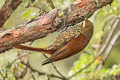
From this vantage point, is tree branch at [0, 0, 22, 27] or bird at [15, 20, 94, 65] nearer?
bird at [15, 20, 94, 65]

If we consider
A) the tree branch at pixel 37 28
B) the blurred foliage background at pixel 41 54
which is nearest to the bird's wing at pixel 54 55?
the blurred foliage background at pixel 41 54

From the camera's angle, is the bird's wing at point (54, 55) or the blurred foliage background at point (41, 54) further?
the blurred foliage background at point (41, 54)

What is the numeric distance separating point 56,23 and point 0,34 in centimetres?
35

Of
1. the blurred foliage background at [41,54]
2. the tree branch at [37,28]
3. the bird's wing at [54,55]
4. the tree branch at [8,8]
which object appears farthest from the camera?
the tree branch at [8,8]

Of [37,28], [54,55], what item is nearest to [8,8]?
[54,55]

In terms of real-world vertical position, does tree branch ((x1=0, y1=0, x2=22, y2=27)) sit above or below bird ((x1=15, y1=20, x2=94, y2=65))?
above

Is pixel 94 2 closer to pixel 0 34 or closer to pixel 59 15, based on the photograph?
pixel 59 15

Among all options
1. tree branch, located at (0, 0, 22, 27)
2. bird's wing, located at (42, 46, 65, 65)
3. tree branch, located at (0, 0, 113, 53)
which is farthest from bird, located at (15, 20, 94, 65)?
tree branch, located at (0, 0, 22, 27)

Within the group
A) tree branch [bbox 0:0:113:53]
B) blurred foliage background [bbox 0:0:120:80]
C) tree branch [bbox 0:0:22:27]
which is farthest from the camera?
tree branch [bbox 0:0:22:27]

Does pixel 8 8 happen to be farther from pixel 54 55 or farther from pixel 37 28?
pixel 37 28

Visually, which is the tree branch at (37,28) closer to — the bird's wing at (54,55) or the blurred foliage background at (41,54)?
the blurred foliage background at (41,54)

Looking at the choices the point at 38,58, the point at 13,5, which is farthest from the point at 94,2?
the point at 38,58

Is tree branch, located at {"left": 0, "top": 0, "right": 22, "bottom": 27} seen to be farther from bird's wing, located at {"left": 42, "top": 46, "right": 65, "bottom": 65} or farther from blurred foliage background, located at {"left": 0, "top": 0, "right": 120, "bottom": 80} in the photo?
bird's wing, located at {"left": 42, "top": 46, "right": 65, "bottom": 65}

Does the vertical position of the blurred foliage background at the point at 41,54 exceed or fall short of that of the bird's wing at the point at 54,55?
it exceeds it
